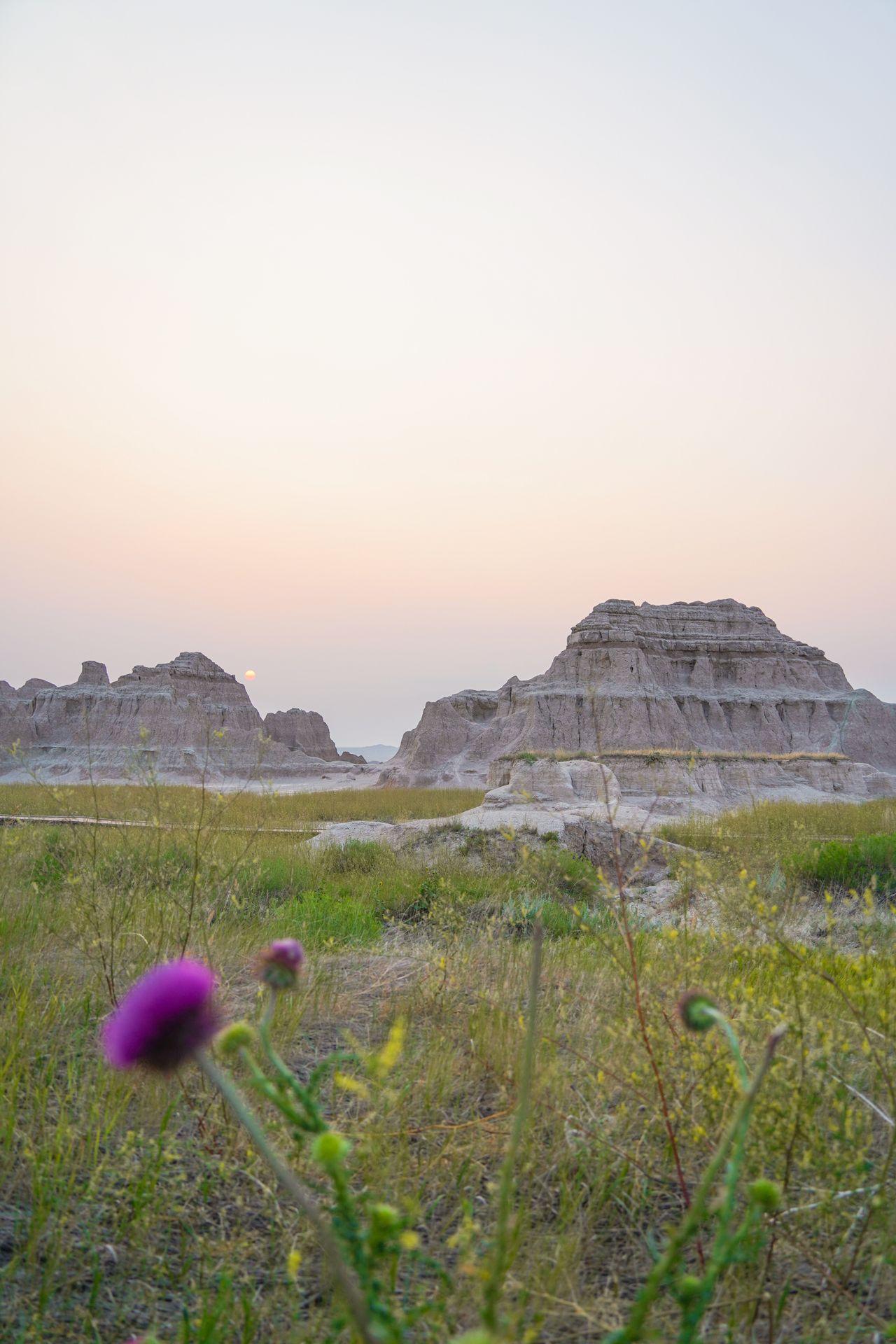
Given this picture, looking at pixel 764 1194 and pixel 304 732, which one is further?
pixel 304 732

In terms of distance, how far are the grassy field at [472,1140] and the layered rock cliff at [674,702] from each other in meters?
37.7

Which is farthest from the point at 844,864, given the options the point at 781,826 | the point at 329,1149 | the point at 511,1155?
the point at 329,1149

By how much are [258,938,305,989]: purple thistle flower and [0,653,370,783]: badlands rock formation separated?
170ft

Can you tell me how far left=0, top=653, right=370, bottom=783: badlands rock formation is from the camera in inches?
2207

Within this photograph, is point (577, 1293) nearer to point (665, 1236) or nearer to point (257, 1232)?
point (665, 1236)

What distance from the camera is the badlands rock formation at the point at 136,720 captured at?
5606 centimetres

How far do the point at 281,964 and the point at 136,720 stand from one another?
65.7 m

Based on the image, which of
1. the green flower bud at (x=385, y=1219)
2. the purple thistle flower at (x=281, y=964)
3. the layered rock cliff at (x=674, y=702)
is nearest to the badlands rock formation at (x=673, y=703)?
the layered rock cliff at (x=674, y=702)

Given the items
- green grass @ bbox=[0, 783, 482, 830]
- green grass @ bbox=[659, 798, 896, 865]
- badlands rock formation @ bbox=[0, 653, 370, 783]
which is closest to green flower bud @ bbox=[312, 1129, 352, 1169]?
green grass @ bbox=[659, 798, 896, 865]

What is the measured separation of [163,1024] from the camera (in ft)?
2.96

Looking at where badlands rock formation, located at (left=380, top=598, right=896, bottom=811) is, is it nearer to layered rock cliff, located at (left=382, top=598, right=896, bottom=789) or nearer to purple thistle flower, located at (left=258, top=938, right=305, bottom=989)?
layered rock cliff, located at (left=382, top=598, right=896, bottom=789)

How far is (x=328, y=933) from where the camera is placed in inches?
175

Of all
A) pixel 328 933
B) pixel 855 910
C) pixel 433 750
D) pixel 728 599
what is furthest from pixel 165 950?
pixel 728 599

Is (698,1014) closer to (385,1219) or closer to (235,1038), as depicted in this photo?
(385,1219)
